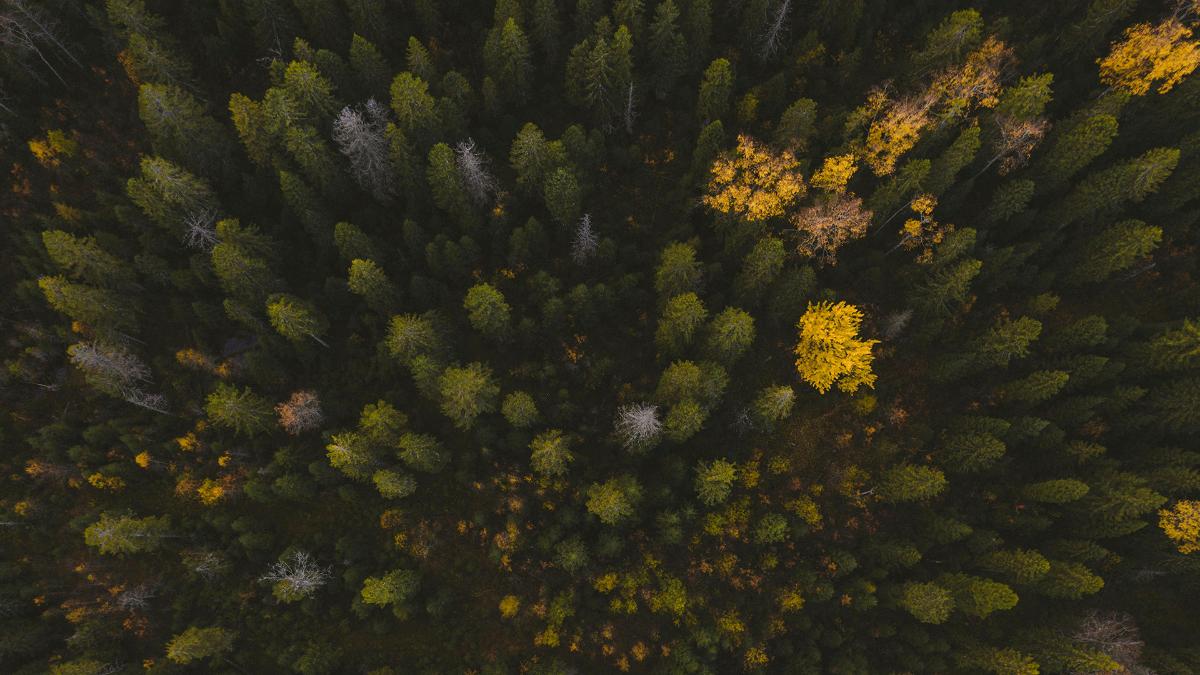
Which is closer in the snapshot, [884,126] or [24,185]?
[884,126]

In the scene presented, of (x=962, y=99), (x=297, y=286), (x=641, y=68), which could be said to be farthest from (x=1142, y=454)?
(x=297, y=286)

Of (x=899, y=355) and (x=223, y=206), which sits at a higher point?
(x=223, y=206)

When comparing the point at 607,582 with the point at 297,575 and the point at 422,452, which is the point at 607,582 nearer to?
the point at 422,452

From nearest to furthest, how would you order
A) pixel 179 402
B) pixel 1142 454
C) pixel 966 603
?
1. pixel 966 603
2. pixel 1142 454
3. pixel 179 402

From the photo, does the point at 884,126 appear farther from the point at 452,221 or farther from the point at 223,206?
the point at 223,206

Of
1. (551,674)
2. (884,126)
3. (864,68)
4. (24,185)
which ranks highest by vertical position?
(864,68)

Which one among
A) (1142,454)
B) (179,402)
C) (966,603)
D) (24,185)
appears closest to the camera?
(966,603)

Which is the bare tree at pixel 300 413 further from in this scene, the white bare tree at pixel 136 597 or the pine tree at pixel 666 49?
the pine tree at pixel 666 49
